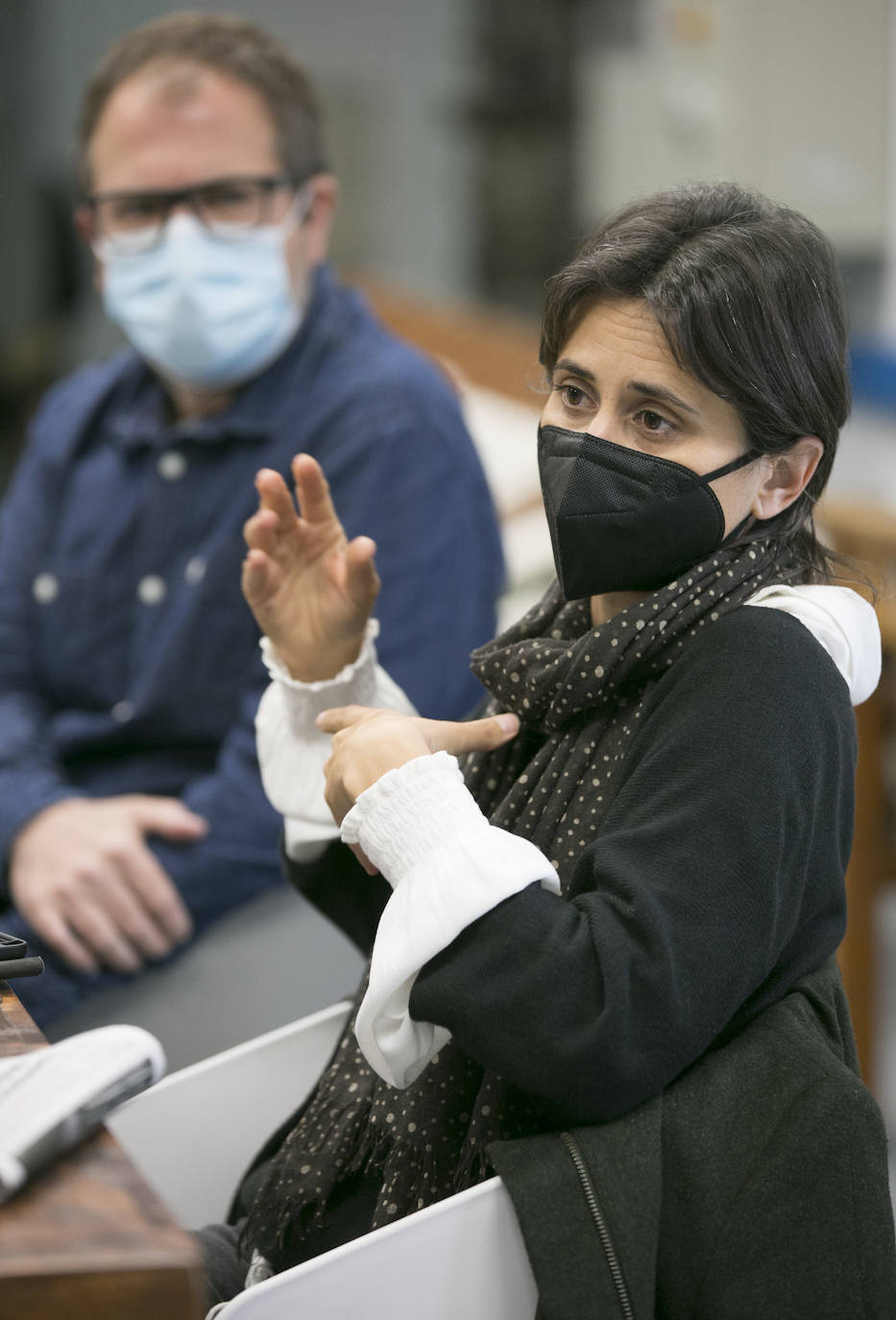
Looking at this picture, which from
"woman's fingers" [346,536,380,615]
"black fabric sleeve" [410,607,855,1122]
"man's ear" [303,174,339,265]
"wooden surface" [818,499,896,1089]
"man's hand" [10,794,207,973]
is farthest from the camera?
"wooden surface" [818,499,896,1089]

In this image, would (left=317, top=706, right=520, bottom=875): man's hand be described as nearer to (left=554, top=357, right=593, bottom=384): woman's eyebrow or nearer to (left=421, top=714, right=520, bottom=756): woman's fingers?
(left=421, top=714, right=520, bottom=756): woman's fingers

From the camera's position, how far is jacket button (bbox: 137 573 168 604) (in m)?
1.72

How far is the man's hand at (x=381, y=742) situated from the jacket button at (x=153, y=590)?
769 mm

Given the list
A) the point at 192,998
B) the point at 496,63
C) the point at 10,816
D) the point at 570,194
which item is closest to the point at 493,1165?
the point at 192,998

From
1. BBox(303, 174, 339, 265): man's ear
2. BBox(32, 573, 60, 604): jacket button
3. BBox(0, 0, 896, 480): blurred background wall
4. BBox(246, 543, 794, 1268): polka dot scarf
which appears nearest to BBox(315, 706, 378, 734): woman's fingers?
BBox(246, 543, 794, 1268): polka dot scarf

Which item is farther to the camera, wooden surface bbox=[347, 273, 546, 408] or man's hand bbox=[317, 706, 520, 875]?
wooden surface bbox=[347, 273, 546, 408]

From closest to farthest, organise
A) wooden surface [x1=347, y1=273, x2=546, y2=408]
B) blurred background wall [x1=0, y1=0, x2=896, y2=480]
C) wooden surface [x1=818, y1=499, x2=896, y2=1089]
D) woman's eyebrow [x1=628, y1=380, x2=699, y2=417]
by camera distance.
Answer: woman's eyebrow [x1=628, y1=380, x2=699, y2=417] < wooden surface [x1=818, y1=499, x2=896, y2=1089] < wooden surface [x1=347, y1=273, x2=546, y2=408] < blurred background wall [x1=0, y1=0, x2=896, y2=480]

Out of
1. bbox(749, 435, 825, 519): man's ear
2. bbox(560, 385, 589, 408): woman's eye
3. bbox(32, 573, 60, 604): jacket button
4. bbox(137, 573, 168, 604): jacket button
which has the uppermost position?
bbox(560, 385, 589, 408): woman's eye

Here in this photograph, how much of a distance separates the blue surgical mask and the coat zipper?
1.14m

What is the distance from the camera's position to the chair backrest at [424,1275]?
2.78 feet

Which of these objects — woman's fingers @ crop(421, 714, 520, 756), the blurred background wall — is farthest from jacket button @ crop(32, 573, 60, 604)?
the blurred background wall

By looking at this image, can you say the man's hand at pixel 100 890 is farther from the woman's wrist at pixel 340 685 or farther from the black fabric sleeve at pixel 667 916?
the black fabric sleeve at pixel 667 916

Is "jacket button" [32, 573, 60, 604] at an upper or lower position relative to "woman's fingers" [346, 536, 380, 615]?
lower

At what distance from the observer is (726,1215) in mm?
863
